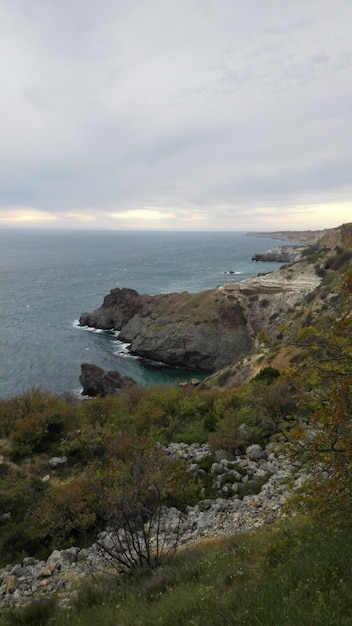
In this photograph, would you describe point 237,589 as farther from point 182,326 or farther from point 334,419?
point 182,326

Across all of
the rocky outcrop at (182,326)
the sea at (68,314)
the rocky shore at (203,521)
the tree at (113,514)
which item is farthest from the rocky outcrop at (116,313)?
the tree at (113,514)

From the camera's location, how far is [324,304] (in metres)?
46.9

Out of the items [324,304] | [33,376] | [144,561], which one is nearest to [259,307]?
[324,304]

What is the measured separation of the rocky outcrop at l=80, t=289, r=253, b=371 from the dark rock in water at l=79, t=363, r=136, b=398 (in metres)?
19.0

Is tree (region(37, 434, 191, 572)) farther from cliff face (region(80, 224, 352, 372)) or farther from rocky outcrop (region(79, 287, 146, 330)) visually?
rocky outcrop (region(79, 287, 146, 330))

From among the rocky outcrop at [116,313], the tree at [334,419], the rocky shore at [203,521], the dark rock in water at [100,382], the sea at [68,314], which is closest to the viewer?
the tree at [334,419]

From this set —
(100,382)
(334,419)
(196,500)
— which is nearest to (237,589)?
(334,419)

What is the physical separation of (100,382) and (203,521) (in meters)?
35.4

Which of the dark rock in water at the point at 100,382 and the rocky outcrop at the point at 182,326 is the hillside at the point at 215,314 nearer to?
the rocky outcrop at the point at 182,326

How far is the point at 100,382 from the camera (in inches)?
1842

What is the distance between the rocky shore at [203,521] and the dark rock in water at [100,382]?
3063 cm

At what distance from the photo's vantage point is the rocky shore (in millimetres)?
10797

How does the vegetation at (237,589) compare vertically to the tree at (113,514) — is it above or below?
above

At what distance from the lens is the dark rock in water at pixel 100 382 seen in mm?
45750
